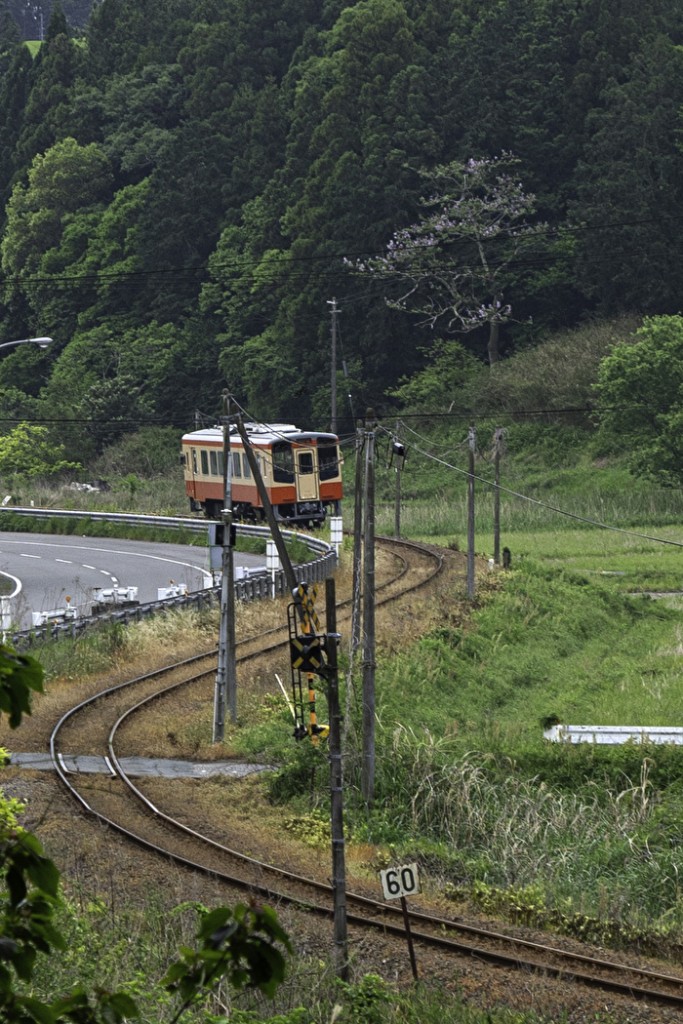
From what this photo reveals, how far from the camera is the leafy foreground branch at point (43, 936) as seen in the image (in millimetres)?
3791

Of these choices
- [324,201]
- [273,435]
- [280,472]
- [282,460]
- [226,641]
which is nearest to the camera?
[226,641]

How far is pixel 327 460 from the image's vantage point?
1533 inches

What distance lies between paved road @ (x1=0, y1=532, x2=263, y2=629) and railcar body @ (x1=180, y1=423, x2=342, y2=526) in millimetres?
2164

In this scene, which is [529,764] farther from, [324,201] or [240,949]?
[324,201]

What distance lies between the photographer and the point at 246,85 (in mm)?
68438

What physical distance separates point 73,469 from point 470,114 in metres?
23.0

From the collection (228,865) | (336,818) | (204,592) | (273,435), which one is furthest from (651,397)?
(336,818)

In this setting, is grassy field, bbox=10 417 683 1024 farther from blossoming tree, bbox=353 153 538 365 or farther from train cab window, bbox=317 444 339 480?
blossoming tree, bbox=353 153 538 365

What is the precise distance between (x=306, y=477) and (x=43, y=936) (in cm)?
3504

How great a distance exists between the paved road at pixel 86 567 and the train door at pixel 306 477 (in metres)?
2.73

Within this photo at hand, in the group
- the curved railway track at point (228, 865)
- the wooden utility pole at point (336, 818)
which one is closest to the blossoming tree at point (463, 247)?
the curved railway track at point (228, 865)

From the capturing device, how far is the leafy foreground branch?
149 inches

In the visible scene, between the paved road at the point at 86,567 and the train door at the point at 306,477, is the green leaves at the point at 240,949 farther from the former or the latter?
the train door at the point at 306,477

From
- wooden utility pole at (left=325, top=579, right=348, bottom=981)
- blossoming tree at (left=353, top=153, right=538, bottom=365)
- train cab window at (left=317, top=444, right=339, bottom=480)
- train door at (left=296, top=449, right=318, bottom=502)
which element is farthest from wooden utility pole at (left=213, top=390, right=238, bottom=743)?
blossoming tree at (left=353, top=153, right=538, bottom=365)
